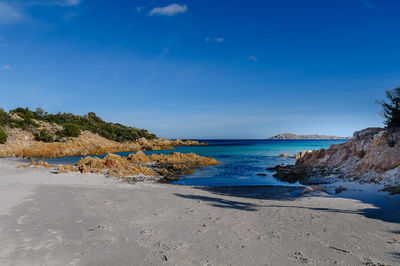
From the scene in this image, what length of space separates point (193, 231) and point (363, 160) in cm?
1421

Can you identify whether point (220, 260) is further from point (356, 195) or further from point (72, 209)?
point (356, 195)

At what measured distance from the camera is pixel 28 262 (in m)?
4.24

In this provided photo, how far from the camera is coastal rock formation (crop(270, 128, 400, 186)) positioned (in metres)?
12.5

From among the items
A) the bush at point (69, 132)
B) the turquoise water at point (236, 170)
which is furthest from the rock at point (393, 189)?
the bush at point (69, 132)

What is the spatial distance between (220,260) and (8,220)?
6242 mm

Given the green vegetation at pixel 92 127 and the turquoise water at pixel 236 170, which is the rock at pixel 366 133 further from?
the green vegetation at pixel 92 127

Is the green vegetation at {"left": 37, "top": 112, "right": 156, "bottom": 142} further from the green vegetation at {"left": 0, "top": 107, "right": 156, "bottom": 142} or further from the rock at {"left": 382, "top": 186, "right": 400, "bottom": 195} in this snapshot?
the rock at {"left": 382, "top": 186, "right": 400, "bottom": 195}

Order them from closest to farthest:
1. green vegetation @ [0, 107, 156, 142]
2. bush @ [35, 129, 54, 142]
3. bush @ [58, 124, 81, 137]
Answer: bush @ [35, 129, 54, 142] < green vegetation @ [0, 107, 156, 142] < bush @ [58, 124, 81, 137]

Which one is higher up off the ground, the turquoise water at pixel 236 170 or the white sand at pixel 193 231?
the white sand at pixel 193 231

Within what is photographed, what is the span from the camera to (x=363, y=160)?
14.9m

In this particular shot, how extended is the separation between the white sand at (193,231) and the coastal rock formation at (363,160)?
146 inches

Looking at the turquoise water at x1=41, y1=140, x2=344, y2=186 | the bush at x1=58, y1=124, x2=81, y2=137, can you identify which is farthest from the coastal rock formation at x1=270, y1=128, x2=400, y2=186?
the bush at x1=58, y1=124, x2=81, y2=137

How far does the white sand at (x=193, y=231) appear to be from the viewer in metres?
4.54

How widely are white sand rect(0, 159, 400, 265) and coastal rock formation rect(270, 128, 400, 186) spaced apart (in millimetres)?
3708
